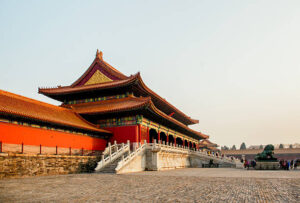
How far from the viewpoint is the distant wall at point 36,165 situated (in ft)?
47.9

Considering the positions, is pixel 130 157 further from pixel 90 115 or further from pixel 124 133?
pixel 90 115

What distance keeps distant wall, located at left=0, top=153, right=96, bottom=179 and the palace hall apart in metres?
1.20

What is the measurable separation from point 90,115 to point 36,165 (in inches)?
381

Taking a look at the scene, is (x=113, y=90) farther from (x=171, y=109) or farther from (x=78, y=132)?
(x=171, y=109)

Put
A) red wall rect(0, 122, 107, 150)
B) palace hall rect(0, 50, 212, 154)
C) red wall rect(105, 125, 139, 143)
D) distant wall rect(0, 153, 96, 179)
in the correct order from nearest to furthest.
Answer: distant wall rect(0, 153, 96, 179) < red wall rect(0, 122, 107, 150) < palace hall rect(0, 50, 212, 154) < red wall rect(105, 125, 139, 143)

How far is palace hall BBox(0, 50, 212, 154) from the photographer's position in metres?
17.2

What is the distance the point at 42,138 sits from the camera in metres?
18.2

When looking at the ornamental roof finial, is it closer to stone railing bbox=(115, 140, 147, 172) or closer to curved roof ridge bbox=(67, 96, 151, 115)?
curved roof ridge bbox=(67, 96, 151, 115)

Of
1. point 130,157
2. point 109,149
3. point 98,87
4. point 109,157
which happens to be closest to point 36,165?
point 109,157

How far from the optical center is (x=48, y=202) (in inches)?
289

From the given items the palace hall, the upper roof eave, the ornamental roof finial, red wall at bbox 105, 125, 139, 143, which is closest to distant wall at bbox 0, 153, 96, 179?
the palace hall

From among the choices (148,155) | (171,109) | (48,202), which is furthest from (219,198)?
(171,109)

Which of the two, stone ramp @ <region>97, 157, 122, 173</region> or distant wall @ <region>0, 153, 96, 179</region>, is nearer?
distant wall @ <region>0, 153, 96, 179</region>

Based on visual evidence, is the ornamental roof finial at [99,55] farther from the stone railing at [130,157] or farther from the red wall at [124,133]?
the stone railing at [130,157]
